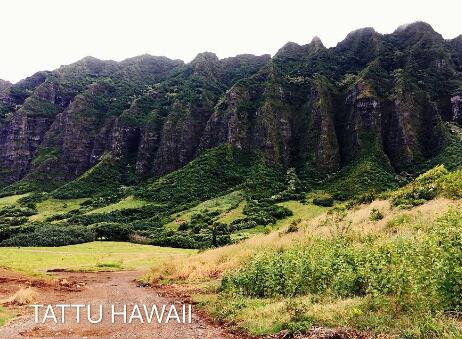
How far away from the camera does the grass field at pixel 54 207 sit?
416 ft

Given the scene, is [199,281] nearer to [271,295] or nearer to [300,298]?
[271,295]

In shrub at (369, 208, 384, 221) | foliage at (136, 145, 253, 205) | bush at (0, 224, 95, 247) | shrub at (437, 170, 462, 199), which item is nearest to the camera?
shrub at (437, 170, 462, 199)

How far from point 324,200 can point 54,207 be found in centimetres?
8650

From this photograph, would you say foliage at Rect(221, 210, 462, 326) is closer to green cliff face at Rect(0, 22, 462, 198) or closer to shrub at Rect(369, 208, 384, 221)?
shrub at Rect(369, 208, 384, 221)

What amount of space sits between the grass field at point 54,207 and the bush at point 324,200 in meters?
76.5

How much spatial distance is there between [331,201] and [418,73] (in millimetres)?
90935

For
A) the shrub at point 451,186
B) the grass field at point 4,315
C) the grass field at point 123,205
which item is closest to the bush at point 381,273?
the grass field at point 4,315

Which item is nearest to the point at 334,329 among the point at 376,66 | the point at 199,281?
the point at 199,281

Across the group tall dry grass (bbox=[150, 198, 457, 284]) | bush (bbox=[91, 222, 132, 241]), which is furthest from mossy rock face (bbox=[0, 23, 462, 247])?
tall dry grass (bbox=[150, 198, 457, 284])

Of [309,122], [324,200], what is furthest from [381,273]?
[309,122]

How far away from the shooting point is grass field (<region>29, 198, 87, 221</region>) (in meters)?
127

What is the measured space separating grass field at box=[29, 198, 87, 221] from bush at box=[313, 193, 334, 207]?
7654cm

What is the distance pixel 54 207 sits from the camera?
448ft

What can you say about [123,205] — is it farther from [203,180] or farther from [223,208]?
[223,208]
